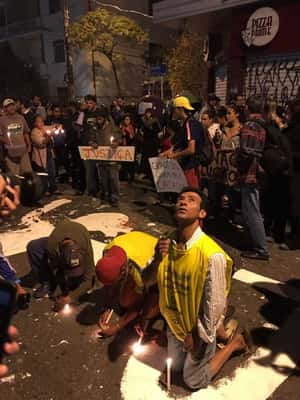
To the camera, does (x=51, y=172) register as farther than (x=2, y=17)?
No

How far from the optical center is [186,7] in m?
12.2

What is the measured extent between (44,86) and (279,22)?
20966 millimetres

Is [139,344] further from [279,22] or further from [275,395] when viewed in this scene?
[279,22]

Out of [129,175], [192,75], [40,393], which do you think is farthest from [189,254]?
[192,75]

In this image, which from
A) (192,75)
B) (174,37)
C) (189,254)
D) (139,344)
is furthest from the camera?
(174,37)

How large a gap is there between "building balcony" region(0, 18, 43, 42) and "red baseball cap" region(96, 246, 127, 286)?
2732 centimetres

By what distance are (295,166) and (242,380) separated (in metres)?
3.27

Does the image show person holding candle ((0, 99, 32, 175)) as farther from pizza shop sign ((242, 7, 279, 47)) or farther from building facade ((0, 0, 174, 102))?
building facade ((0, 0, 174, 102))

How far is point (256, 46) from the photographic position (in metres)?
10.7

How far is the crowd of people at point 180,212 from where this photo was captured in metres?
2.54

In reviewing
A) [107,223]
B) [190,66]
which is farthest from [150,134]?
[190,66]

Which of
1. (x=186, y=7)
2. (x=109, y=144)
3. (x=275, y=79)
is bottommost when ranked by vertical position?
(x=109, y=144)

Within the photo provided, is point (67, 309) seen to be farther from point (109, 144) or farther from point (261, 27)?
point (261, 27)

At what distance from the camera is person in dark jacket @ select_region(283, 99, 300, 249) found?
5.00 metres
